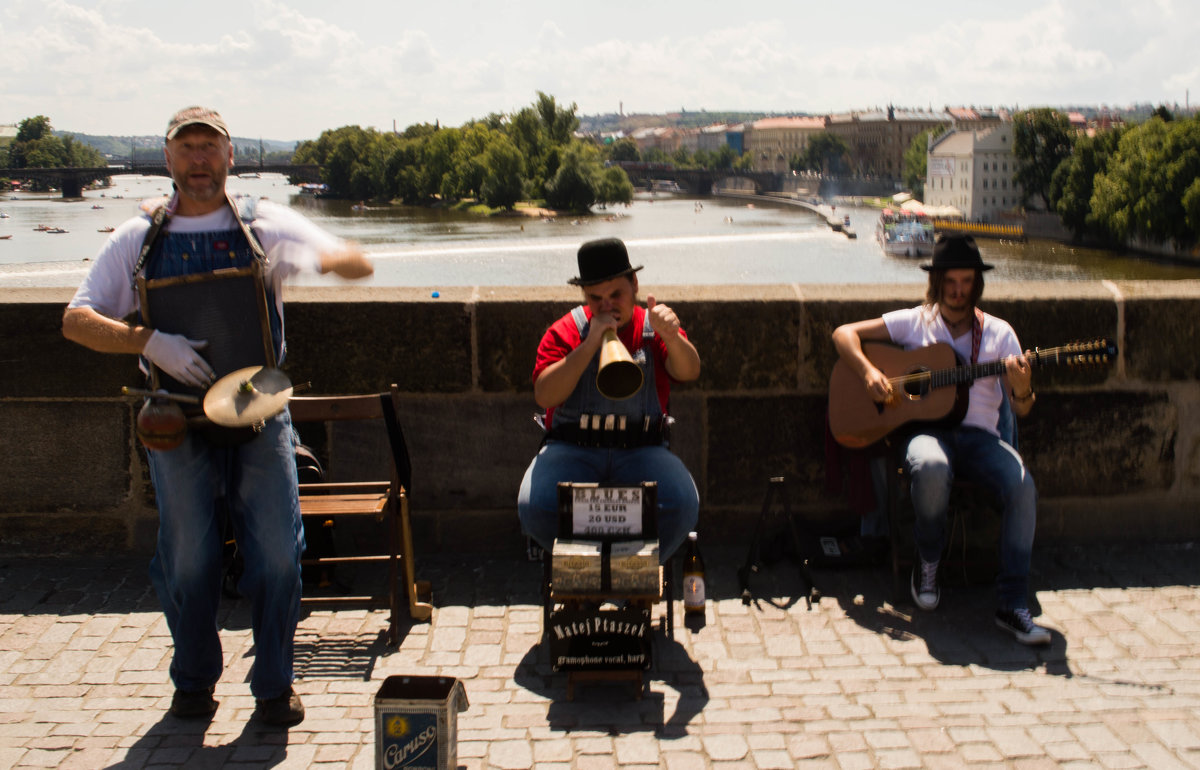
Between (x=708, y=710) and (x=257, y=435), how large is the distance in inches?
50.0

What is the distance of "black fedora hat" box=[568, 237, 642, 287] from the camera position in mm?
3166

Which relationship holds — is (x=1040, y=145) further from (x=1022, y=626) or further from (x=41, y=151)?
(x=41, y=151)

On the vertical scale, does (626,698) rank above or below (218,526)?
below

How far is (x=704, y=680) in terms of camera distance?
304cm

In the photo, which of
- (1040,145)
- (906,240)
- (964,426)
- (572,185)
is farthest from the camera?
(572,185)

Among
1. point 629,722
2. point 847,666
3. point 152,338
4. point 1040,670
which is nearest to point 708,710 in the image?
point 629,722

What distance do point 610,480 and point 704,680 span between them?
0.62 metres

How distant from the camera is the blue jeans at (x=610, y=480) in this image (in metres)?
3.25

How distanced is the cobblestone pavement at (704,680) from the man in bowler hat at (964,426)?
16 cm

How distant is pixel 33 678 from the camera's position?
9.96 feet

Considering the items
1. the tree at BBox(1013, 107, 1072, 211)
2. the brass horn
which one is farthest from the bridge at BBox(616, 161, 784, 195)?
the brass horn

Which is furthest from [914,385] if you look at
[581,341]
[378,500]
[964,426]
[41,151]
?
[41,151]

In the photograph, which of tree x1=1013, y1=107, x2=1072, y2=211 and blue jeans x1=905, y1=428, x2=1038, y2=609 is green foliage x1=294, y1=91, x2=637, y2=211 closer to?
tree x1=1013, y1=107, x2=1072, y2=211

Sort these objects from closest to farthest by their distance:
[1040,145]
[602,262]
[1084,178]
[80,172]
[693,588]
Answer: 1. [602,262]
2. [693,588]
3. [1084,178]
4. [1040,145]
5. [80,172]
